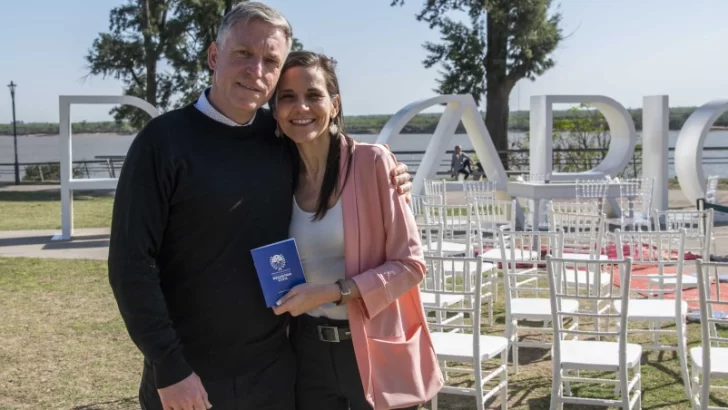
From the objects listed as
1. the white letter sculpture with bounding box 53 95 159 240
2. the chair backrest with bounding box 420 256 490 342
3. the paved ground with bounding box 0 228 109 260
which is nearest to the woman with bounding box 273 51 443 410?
the chair backrest with bounding box 420 256 490 342

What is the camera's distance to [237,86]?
2.40 metres

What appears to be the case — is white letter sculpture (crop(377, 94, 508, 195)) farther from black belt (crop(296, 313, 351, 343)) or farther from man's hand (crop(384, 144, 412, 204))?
black belt (crop(296, 313, 351, 343))

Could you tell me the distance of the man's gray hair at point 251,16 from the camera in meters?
2.37

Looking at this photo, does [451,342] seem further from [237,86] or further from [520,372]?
[237,86]

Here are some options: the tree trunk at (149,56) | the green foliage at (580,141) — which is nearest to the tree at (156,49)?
the tree trunk at (149,56)

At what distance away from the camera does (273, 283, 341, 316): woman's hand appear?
233cm

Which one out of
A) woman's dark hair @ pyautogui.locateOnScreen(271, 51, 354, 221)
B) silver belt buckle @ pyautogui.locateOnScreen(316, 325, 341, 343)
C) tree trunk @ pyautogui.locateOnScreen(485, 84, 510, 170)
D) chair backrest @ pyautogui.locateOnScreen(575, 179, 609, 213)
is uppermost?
tree trunk @ pyautogui.locateOnScreen(485, 84, 510, 170)

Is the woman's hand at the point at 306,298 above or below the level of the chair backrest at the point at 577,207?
below

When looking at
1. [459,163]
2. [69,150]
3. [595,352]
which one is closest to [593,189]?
[69,150]

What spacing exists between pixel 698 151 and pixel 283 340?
13013mm

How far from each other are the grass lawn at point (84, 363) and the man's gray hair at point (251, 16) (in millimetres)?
3182

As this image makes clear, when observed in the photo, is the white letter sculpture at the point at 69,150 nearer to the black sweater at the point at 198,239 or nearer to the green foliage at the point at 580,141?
the black sweater at the point at 198,239

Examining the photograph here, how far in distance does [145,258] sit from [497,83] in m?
24.7

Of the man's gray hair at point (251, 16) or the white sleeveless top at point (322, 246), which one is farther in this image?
the white sleeveless top at point (322, 246)
